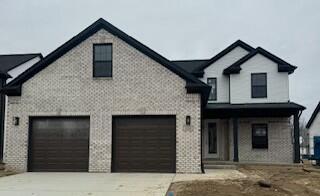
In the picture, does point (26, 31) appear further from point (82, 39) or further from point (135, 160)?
point (135, 160)

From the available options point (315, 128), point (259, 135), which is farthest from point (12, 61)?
point (315, 128)

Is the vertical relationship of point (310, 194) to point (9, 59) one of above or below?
below

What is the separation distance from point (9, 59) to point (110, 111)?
13.1 m

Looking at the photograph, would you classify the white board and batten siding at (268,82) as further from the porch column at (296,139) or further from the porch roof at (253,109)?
the porch column at (296,139)

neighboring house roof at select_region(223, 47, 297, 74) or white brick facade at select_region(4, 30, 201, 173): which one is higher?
neighboring house roof at select_region(223, 47, 297, 74)

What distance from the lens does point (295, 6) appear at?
60.1ft

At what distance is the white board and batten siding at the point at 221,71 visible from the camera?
2335 centimetres

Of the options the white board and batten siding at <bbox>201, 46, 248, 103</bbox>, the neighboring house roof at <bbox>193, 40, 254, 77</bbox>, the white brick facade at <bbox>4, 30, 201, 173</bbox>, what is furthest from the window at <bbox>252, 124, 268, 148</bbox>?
the white brick facade at <bbox>4, 30, 201, 173</bbox>

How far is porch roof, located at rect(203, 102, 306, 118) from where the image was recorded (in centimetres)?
2068

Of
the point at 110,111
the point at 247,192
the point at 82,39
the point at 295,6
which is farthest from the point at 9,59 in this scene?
the point at 247,192

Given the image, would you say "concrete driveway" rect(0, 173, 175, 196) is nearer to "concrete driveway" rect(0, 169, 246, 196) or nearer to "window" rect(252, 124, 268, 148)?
"concrete driveway" rect(0, 169, 246, 196)

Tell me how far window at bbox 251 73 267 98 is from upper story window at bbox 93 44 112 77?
34.1 ft

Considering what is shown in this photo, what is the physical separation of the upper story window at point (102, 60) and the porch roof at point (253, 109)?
7.69m

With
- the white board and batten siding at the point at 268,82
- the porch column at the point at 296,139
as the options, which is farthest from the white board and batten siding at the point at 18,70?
the porch column at the point at 296,139
